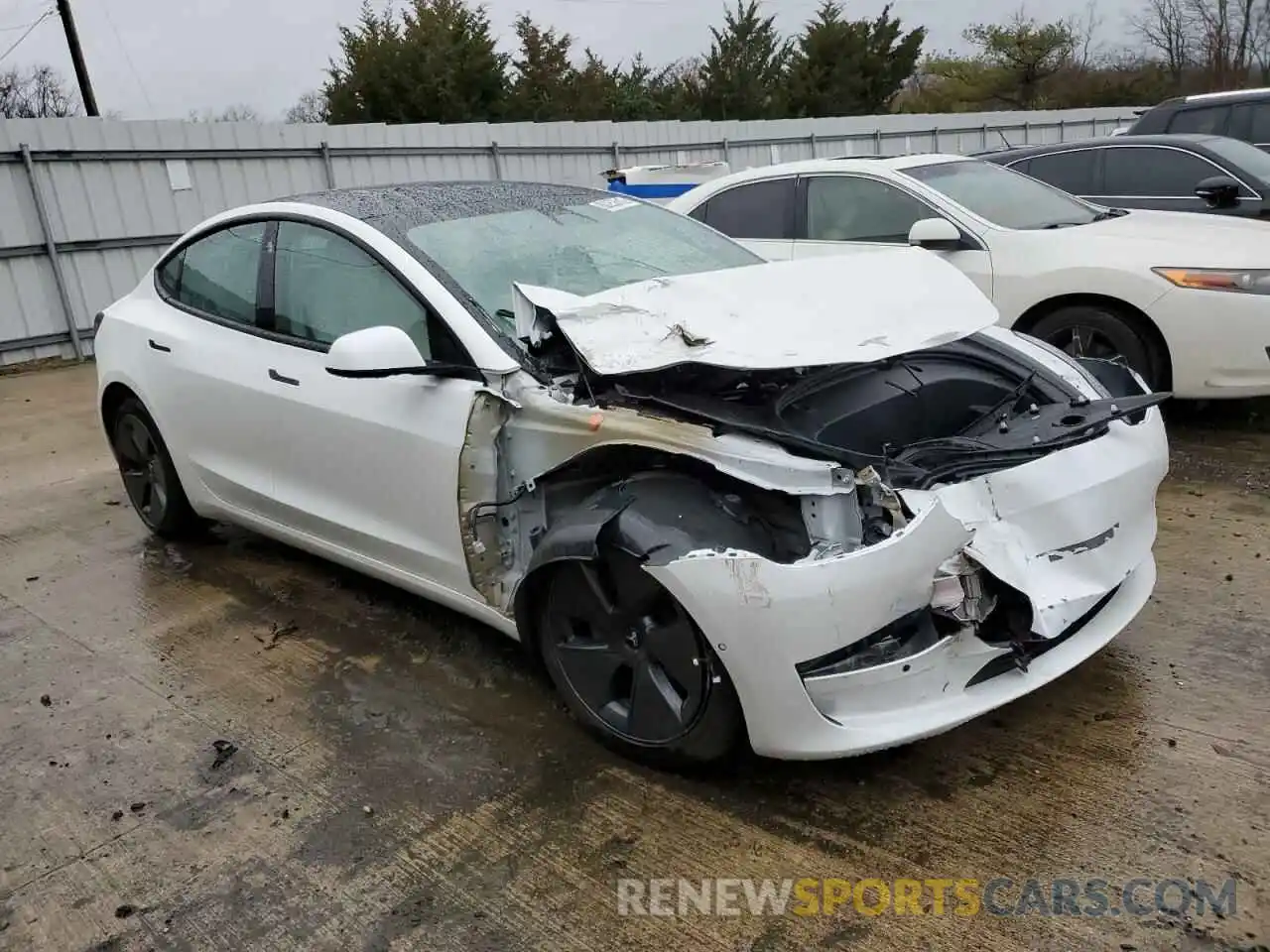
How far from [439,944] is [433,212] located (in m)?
2.43

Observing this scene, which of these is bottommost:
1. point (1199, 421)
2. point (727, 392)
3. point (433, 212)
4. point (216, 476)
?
point (1199, 421)

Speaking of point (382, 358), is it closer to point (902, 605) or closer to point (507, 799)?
point (507, 799)

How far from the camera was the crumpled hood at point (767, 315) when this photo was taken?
269 centimetres

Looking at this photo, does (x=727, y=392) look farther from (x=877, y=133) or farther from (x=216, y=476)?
(x=877, y=133)

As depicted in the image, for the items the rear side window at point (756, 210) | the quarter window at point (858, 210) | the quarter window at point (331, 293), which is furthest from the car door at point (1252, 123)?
the quarter window at point (331, 293)

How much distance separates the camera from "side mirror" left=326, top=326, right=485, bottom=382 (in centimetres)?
293

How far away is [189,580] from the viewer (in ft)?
14.6

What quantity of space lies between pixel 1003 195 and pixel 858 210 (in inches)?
34.1

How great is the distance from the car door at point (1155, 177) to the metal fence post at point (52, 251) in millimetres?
9579

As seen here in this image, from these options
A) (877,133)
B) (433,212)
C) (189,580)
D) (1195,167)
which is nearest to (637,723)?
(433,212)

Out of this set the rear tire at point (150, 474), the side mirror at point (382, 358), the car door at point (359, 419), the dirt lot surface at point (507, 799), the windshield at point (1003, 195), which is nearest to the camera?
the dirt lot surface at point (507, 799)

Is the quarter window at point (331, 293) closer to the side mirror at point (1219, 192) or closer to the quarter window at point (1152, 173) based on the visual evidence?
the side mirror at point (1219, 192)

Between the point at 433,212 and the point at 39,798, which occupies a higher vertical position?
the point at 433,212

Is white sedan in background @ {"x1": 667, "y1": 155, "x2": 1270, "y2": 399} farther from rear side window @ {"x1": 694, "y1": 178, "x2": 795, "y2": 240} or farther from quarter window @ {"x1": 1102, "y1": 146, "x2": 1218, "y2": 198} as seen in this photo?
quarter window @ {"x1": 1102, "y1": 146, "x2": 1218, "y2": 198}
